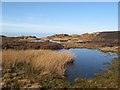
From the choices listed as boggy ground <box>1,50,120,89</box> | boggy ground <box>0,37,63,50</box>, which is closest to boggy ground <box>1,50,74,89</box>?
boggy ground <box>1,50,120,89</box>

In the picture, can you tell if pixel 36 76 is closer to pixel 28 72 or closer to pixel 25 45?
pixel 28 72

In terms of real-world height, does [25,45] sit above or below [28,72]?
above

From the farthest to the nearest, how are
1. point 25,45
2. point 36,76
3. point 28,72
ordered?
point 25,45
point 28,72
point 36,76

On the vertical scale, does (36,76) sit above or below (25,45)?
below

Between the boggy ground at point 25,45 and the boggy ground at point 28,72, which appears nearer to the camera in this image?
the boggy ground at point 28,72

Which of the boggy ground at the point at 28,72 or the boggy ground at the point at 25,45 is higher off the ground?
the boggy ground at the point at 25,45

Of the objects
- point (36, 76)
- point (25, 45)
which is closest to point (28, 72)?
point (36, 76)

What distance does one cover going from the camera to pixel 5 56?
12078 mm

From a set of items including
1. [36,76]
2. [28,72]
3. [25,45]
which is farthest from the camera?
[25,45]

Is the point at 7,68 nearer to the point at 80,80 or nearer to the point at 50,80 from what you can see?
the point at 50,80

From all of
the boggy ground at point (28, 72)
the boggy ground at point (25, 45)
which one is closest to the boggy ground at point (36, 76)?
the boggy ground at point (28, 72)

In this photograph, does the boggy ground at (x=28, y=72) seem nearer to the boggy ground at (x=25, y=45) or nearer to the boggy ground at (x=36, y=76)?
the boggy ground at (x=36, y=76)

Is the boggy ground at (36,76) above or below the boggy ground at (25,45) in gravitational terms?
below

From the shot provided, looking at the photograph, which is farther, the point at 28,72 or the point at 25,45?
the point at 25,45
